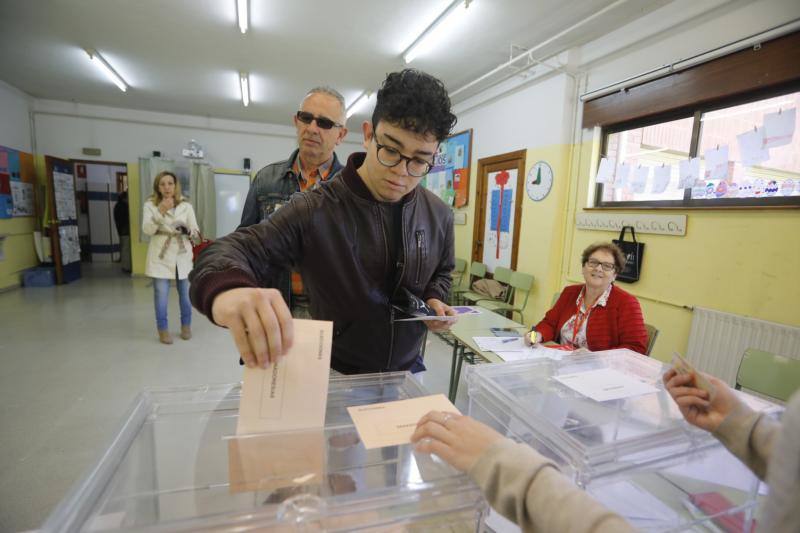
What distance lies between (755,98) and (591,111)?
4.01ft

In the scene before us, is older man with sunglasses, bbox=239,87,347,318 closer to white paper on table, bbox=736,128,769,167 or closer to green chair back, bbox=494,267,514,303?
white paper on table, bbox=736,128,769,167

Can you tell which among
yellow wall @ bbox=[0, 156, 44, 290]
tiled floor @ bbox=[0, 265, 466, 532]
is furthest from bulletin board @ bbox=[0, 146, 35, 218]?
tiled floor @ bbox=[0, 265, 466, 532]

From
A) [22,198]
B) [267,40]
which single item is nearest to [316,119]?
[267,40]

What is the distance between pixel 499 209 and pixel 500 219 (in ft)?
0.44

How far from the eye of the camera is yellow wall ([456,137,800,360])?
7.72 feet

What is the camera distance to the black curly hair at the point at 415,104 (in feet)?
2.91

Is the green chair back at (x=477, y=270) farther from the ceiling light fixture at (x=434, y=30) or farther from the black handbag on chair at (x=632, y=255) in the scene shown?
the ceiling light fixture at (x=434, y=30)

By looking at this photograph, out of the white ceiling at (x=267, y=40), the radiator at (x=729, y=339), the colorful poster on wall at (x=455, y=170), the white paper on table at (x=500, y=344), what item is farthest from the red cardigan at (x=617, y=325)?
the colorful poster on wall at (x=455, y=170)

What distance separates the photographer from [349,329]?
109 centimetres

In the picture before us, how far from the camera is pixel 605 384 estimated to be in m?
0.91

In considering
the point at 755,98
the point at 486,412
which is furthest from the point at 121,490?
the point at 755,98

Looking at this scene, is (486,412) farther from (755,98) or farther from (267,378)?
(755,98)

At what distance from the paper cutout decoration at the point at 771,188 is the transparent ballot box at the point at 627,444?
229cm

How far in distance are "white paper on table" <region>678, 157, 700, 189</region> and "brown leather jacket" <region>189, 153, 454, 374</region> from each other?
8.88ft
